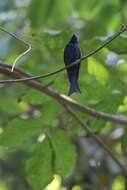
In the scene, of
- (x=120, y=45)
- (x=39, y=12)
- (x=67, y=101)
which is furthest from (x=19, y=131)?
(x=39, y=12)

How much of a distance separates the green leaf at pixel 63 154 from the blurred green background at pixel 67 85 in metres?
0.09

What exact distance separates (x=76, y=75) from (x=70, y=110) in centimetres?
66

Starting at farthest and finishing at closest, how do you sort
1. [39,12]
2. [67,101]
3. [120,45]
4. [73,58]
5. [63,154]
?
1. [39,12]
2. [63,154]
3. [67,101]
4. [120,45]
5. [73,58]

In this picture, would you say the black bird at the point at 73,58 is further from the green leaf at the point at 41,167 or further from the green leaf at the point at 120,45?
the green leaf at the point at 41,167

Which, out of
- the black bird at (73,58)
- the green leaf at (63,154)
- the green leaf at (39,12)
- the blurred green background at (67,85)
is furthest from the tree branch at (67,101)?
the green leaf at (39,12)

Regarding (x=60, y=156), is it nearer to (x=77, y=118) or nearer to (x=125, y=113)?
(x=77, y=118)

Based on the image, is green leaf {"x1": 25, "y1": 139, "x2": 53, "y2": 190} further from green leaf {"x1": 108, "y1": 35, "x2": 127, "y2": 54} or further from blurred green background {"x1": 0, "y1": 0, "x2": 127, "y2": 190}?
green leaf {"x1": 108, "y1": 35, "x2": 127, "y2": 54}

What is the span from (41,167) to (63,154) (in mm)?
106

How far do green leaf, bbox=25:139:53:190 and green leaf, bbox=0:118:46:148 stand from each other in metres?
0.06

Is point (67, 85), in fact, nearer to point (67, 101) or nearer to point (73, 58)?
point (67, 101)

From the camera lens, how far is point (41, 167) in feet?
6.72

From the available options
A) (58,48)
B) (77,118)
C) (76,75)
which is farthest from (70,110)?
(76,75)

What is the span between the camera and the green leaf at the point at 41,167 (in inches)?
80.0

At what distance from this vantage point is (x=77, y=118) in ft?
6.89
